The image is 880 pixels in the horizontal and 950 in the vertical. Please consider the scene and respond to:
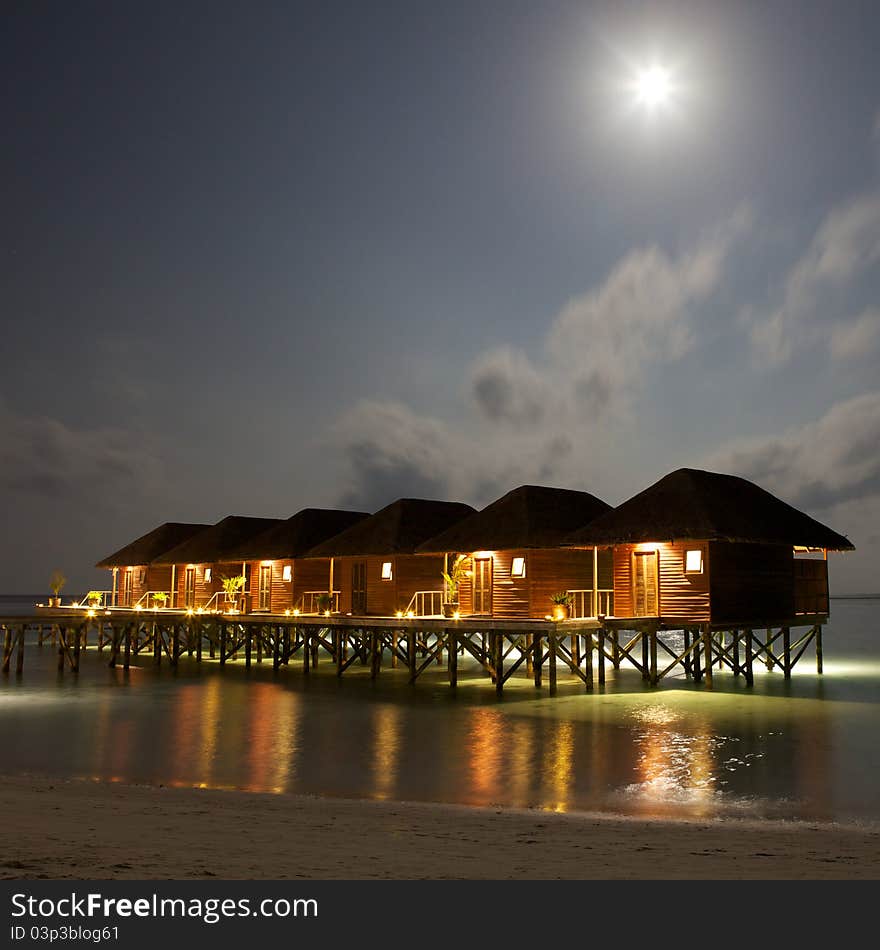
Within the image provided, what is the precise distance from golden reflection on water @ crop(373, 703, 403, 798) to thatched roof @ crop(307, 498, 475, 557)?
10737 mm

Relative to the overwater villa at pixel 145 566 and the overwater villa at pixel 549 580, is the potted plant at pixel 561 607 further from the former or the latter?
the overwater villa at pixel 145 566

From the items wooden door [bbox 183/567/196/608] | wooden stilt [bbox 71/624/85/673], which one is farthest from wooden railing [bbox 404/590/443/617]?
wooden door [bbox 183/567/196/608]

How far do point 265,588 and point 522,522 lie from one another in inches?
614

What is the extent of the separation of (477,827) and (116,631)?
90.5 ft

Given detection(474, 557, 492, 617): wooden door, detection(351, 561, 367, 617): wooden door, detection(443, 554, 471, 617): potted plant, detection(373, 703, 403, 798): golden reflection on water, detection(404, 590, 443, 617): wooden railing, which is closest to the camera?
detection(373, 703, 403, 798): golden reflection on water

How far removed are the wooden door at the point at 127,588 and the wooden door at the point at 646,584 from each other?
107 ft

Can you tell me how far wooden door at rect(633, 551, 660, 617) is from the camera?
80.1ft

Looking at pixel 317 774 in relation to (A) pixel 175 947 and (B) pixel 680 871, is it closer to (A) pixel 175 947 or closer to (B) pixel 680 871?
(B) pixel 680 871

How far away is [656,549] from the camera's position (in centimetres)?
2450

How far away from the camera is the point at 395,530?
32375 millimetres

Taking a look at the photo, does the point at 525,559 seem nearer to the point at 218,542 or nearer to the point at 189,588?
the point at 218,542

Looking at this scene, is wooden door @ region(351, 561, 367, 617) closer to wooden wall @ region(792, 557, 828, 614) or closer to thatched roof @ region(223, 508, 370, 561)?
thatched roof @ region(223, 508, 370, 561)

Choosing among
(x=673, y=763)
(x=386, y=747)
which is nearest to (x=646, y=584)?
(x=673, y=763)

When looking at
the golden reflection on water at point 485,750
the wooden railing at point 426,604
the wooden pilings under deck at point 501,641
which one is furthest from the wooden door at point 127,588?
the golden reflection on water at point 485,750
